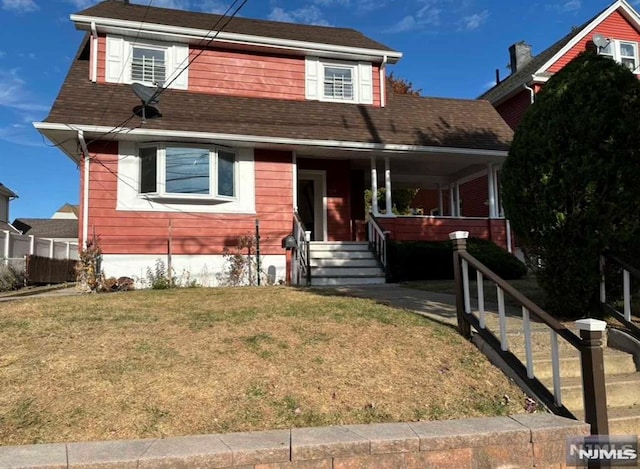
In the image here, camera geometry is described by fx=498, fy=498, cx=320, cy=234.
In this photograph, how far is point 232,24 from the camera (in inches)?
578

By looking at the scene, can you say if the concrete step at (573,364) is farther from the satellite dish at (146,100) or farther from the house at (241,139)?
the satellite dish at (146,100)

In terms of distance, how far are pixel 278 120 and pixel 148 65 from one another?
3.78 m

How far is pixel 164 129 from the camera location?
11.4 metres

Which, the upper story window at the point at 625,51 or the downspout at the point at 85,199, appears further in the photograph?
the upper story window at the point at 625,51

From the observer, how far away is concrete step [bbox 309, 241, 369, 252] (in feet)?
40.8

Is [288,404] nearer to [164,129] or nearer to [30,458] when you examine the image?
[30,458]

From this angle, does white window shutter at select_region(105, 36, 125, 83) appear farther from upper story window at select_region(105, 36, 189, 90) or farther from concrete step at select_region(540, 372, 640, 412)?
concrete step at select_region(540, 372, 640, 412)

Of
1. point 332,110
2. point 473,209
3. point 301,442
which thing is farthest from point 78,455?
point 473,209

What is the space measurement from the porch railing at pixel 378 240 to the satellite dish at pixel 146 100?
587 centimetres

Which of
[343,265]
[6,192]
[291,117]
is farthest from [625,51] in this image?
[6,192]

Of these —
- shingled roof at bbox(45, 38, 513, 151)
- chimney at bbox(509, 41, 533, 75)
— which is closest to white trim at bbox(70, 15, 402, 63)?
shingled roof at bbox(45, 38, 513, 151)

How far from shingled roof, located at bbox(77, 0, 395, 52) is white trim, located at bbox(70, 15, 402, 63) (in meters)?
0.25

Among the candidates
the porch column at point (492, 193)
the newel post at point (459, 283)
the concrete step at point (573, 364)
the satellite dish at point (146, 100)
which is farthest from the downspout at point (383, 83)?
the concrete step at point (573, 364)

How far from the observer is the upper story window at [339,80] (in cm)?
1438
